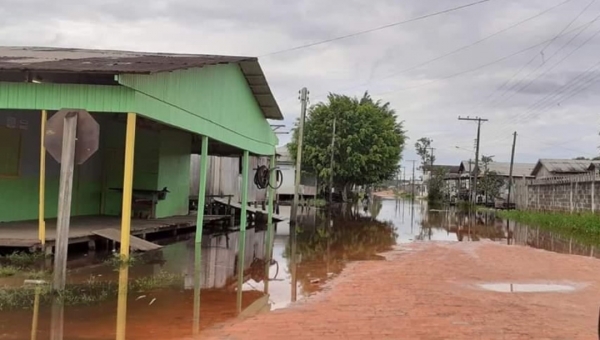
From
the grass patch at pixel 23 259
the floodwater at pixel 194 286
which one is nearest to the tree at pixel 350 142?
the floodwater at pixel 194 286

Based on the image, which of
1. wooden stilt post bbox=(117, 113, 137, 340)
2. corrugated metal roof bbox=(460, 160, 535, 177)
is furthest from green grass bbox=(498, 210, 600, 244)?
corrugated metal roof bbox=(460, 160, 535, 177)

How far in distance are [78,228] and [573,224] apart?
23.8 m

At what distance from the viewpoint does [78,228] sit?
14000 millimetres

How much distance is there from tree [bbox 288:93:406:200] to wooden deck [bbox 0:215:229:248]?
102 ft

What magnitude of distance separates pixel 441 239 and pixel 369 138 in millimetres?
28744

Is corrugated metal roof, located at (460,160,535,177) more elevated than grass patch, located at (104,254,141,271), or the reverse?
corrugated metal roof, located at (460,160,535,177)

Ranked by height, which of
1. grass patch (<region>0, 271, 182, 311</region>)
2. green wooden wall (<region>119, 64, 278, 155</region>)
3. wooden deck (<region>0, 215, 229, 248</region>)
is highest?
green wooden wall (<region>119, 64, 278, 155</region>)

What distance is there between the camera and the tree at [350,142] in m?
49.7

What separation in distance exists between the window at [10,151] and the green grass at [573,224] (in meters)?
19.9

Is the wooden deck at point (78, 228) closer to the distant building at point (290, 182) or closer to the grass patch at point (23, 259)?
the grass patch at point (23, 259)

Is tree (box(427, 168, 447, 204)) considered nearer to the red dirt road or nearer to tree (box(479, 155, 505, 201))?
tree (box(479, 155, 505, 201))

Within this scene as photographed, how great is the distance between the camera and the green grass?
25.0 metres

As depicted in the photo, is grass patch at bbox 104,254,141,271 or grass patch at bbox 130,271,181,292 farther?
grass patch at bbox 104,254,141,271

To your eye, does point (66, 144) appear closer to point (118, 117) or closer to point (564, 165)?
point (118, 117)
